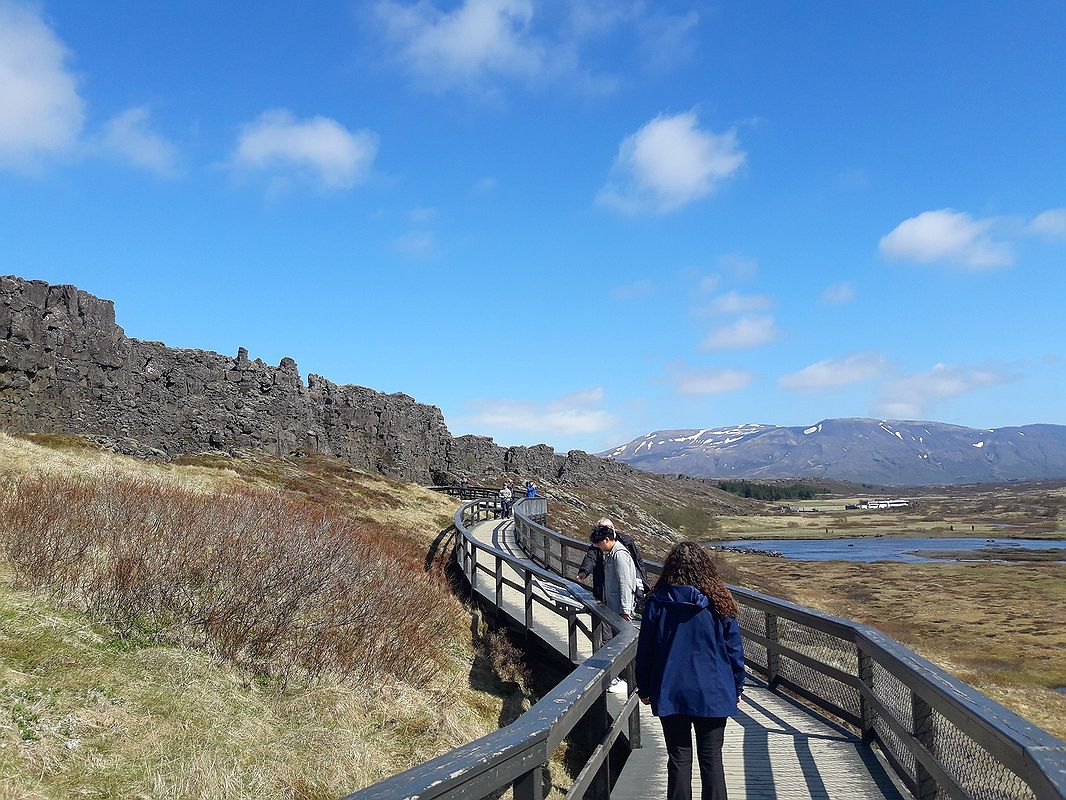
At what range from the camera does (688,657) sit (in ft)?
14.8

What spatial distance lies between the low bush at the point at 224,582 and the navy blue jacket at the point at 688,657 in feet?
15.2

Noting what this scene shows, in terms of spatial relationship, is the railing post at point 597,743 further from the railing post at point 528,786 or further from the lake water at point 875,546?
the lake water at point 875,546

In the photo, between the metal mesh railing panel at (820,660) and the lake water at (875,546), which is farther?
the lake water at (875,546)

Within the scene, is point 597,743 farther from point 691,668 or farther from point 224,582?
point 224,582

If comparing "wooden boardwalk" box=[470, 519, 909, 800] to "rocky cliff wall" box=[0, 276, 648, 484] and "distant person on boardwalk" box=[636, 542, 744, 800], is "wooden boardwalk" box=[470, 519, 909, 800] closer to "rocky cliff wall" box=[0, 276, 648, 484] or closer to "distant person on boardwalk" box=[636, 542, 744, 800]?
"distant person on boardwalk" box=[636, 542, 744, 800]

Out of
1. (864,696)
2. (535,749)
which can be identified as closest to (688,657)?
(535,749)

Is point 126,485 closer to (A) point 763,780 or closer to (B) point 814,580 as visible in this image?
(A) point 763,780

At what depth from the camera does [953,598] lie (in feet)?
133

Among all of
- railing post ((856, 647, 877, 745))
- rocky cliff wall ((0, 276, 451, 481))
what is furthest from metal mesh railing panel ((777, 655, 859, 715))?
rocky cliff wall ((0, 276, 451, 481))

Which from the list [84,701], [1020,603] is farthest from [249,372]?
[1020,603]

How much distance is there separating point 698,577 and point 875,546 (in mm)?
89146

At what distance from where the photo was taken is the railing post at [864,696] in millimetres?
6203

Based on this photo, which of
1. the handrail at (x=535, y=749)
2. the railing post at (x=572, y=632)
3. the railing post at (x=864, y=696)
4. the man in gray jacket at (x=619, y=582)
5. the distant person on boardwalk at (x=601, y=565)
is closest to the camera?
the handrail at (x=535, y=749)

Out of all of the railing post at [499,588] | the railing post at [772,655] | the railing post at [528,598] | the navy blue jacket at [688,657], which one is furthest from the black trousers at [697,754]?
the railing post at [499,588]
